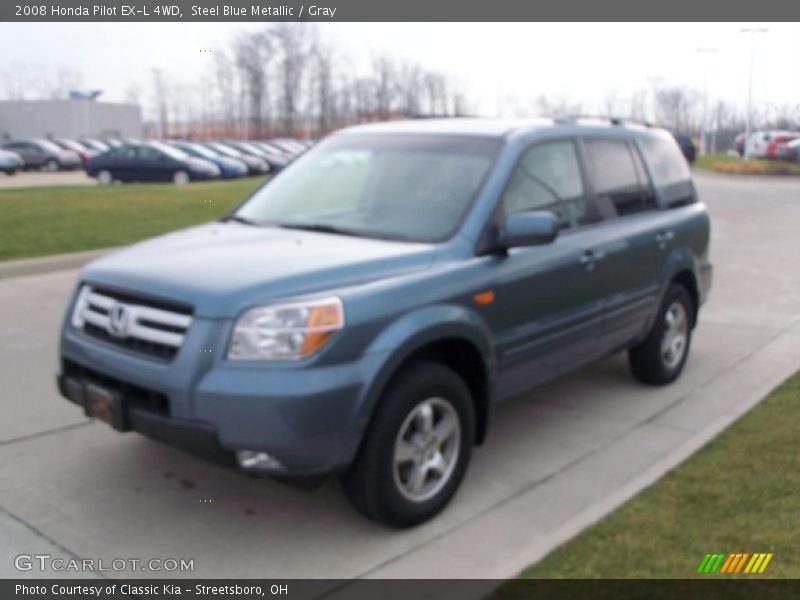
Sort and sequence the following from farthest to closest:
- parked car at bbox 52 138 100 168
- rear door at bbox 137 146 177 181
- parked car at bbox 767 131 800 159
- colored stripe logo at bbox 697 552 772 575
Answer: parked car at bbox 52 138 100 168, parked car at bbox 767 131 800 159, rear door at bbox 137 146 177 181, colored stripe logo at bbox 697 552 772 575

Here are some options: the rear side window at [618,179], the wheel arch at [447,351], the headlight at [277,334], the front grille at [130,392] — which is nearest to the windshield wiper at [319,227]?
the wheel arch at [447,351]

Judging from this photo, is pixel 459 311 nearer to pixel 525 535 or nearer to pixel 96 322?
pixel 525 535

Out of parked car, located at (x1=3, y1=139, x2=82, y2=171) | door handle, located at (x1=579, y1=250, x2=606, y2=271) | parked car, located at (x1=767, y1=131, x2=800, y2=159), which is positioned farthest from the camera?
parked car, located at (x1=3, y1=139, x2=82, y2=171)

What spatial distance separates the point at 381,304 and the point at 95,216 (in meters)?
10.4

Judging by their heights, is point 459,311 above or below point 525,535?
above

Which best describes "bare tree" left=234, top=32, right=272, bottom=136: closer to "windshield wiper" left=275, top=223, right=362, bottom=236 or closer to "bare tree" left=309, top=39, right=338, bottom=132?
"bare tree" left=309, top=39, right=338, bottom=132

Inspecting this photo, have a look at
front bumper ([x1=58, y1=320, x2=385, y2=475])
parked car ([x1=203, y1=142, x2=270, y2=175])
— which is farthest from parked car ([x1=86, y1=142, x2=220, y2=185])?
front bumper ([x1=58, y1=320, x2=385, y2=475])

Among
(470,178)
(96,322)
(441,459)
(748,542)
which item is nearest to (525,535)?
(441,459)

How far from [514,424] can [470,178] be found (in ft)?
A: 5.77

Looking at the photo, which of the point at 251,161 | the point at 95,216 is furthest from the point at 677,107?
the point at 95,216

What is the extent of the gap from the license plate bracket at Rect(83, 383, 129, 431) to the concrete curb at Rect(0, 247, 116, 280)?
6088 millimetres

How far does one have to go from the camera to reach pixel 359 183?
5.00m

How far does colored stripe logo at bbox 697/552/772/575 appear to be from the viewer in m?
3.60

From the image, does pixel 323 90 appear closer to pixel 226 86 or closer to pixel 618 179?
pixel 226 86
